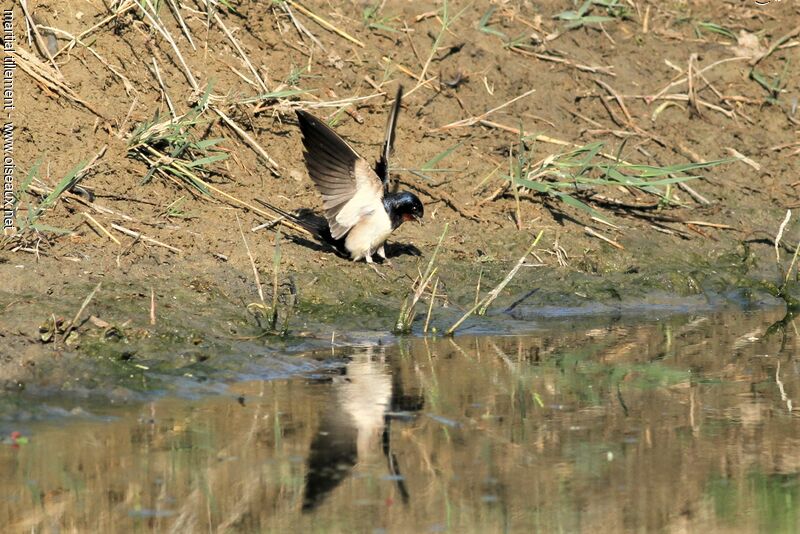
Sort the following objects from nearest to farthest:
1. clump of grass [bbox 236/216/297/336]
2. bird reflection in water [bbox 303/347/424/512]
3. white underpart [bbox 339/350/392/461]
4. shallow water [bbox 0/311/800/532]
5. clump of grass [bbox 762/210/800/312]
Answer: shallow water [bbox 0/311/800/532] < bird reflection in water [bbox 303/347/424/512] < white underpart [bbox 339/350/392/461] < clump of grass [bbox 236/216/297/336] < clump of grass [bbox 762/210/800/312]

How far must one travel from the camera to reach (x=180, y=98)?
7723 millimetres

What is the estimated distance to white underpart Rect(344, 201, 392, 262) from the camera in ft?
23.0

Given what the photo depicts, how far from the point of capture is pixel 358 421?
4770 millimetres

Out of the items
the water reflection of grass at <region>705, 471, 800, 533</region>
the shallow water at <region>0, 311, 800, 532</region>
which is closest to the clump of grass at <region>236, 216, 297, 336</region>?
the shallow water at <region>0, 311, 800, 532</region>

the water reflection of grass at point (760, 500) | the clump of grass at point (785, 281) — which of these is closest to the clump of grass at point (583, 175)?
the clump of grass at point (785, 281)

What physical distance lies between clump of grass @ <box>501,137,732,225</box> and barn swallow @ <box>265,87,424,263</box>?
94 cm

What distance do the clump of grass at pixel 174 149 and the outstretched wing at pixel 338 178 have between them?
0.66 metres

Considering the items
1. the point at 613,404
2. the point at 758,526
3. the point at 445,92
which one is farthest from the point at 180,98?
the point at 758,526

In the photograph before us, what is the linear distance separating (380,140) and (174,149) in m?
1.40

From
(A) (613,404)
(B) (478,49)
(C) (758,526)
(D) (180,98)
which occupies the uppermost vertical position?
(B) (478,49)

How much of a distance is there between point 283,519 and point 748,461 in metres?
1.62

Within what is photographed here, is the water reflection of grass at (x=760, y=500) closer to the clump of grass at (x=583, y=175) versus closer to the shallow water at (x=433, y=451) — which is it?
the shallow water at (x=433, y=451)

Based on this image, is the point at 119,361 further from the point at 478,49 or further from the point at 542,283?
the point at 478,49

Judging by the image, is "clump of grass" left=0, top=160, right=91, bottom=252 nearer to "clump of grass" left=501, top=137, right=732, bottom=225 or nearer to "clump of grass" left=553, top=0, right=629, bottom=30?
"clump of grass" left=501, top=137, right=732, bottom=225
